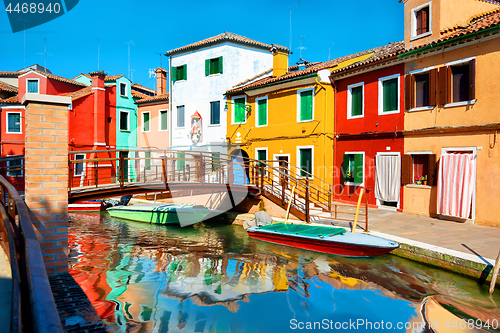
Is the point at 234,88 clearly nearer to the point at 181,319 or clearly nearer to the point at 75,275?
the point at 75,275

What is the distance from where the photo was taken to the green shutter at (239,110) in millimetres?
21009

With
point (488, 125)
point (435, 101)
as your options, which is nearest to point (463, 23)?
point (435, 101)

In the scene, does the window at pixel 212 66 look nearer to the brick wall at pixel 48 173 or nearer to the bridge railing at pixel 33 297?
the brick wall at pixel 48 173

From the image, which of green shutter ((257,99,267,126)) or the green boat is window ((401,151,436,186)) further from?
the green boat

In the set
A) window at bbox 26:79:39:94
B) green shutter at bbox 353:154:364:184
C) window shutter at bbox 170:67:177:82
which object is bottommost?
green shutter at bbox 353:154:364:184

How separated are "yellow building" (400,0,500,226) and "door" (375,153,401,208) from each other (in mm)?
411

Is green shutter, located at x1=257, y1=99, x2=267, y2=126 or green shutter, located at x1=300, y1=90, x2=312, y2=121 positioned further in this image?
green shutter, located at x1=257, y1=99, x2=267, y2=126

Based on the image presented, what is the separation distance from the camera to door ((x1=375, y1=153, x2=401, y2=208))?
1413 cm

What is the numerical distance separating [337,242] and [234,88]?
559 inches

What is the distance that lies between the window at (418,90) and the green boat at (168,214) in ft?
33.3

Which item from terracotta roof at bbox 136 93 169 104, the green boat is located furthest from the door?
terracotta roof at bbox 136 93 169 104

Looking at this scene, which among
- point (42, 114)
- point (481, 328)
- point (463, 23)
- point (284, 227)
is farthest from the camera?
point (463, 23)

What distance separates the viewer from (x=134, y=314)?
5895mm

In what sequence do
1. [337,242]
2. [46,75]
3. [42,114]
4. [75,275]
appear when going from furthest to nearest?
[46,75], [337,242], [75,275], [42,114]
